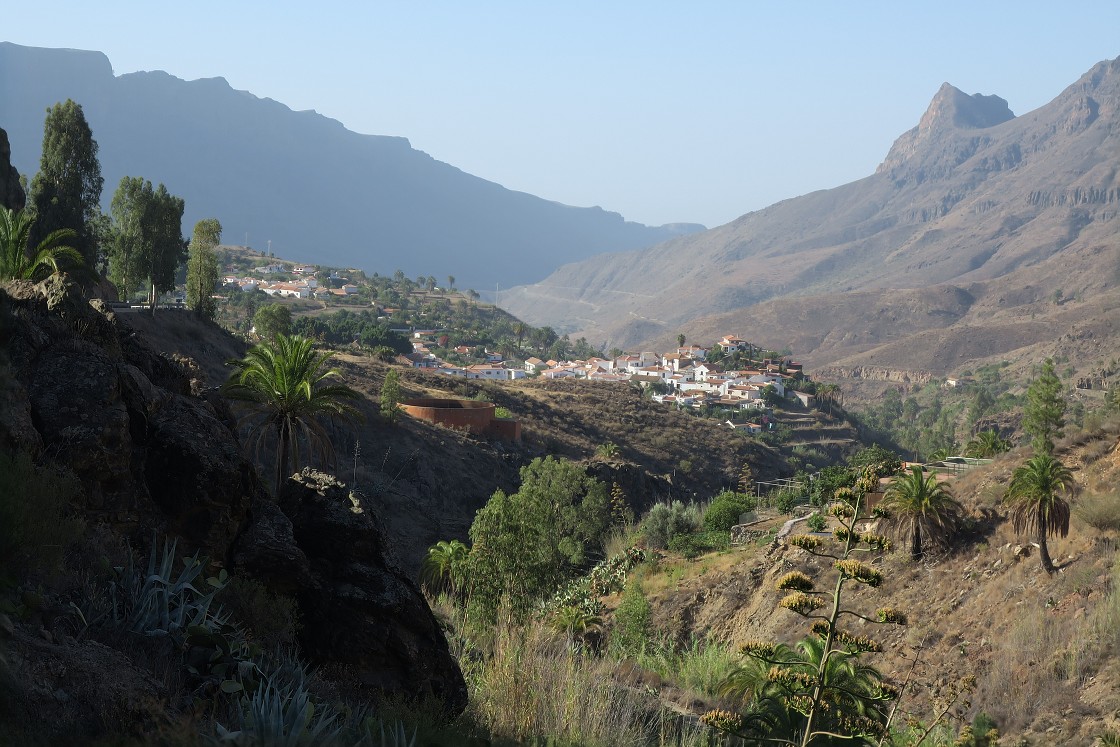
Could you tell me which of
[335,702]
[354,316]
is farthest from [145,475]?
[354,316]

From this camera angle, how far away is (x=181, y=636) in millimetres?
6273

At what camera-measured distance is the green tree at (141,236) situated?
1612 inches

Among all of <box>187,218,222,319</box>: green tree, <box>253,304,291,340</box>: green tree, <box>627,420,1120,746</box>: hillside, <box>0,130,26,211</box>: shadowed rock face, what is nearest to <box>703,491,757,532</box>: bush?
<box>627,420,1120,746</box>: hillside

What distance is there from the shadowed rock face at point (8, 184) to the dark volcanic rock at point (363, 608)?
87.6 ft

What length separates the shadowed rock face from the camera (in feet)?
104

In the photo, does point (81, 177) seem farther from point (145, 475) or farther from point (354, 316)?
point (354, 316)

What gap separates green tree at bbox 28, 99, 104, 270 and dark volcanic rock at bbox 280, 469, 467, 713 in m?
30.1

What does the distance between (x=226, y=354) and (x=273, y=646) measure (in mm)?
37164

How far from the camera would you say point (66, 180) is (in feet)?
121

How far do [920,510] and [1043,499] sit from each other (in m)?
3.01

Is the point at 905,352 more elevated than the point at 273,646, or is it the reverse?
the point at 905,352

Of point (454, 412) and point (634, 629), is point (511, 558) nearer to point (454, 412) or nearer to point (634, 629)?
point (634, 629)

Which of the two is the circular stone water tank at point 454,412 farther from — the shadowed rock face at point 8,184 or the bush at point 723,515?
the shadowed rock face at point 8,184

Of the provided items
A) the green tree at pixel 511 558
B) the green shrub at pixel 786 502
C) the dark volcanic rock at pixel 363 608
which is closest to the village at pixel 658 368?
the green shrub at pixel 786 502
